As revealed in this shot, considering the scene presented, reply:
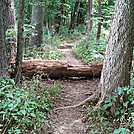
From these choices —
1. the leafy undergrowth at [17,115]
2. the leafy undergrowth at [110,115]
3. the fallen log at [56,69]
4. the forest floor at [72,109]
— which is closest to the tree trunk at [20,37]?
the leafy undergrowth at [17,115]

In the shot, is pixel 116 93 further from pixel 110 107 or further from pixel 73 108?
pixel 73 108

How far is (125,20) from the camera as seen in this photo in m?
4.58

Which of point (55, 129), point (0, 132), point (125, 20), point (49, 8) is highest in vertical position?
point (49, 8)

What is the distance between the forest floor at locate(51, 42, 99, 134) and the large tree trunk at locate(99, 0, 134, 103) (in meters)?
0.78

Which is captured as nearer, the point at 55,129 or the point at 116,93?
the point at 55,129

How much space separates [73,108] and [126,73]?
5.56 ft

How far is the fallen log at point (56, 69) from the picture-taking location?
662 centimetres

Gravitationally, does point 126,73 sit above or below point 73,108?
above

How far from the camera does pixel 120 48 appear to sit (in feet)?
15.4

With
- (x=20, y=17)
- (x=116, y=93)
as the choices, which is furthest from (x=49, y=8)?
(x=116, y=93)

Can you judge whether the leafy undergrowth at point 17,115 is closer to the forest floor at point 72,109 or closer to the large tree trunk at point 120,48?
the forest floor at point 72,109

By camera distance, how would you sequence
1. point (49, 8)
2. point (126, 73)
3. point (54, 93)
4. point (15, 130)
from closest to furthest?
point (15, 130) → point (126, 73) → point (54, 93) → point (49, 8)

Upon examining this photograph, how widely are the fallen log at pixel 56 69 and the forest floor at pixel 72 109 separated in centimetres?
26

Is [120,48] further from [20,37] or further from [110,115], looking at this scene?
[20,37]
